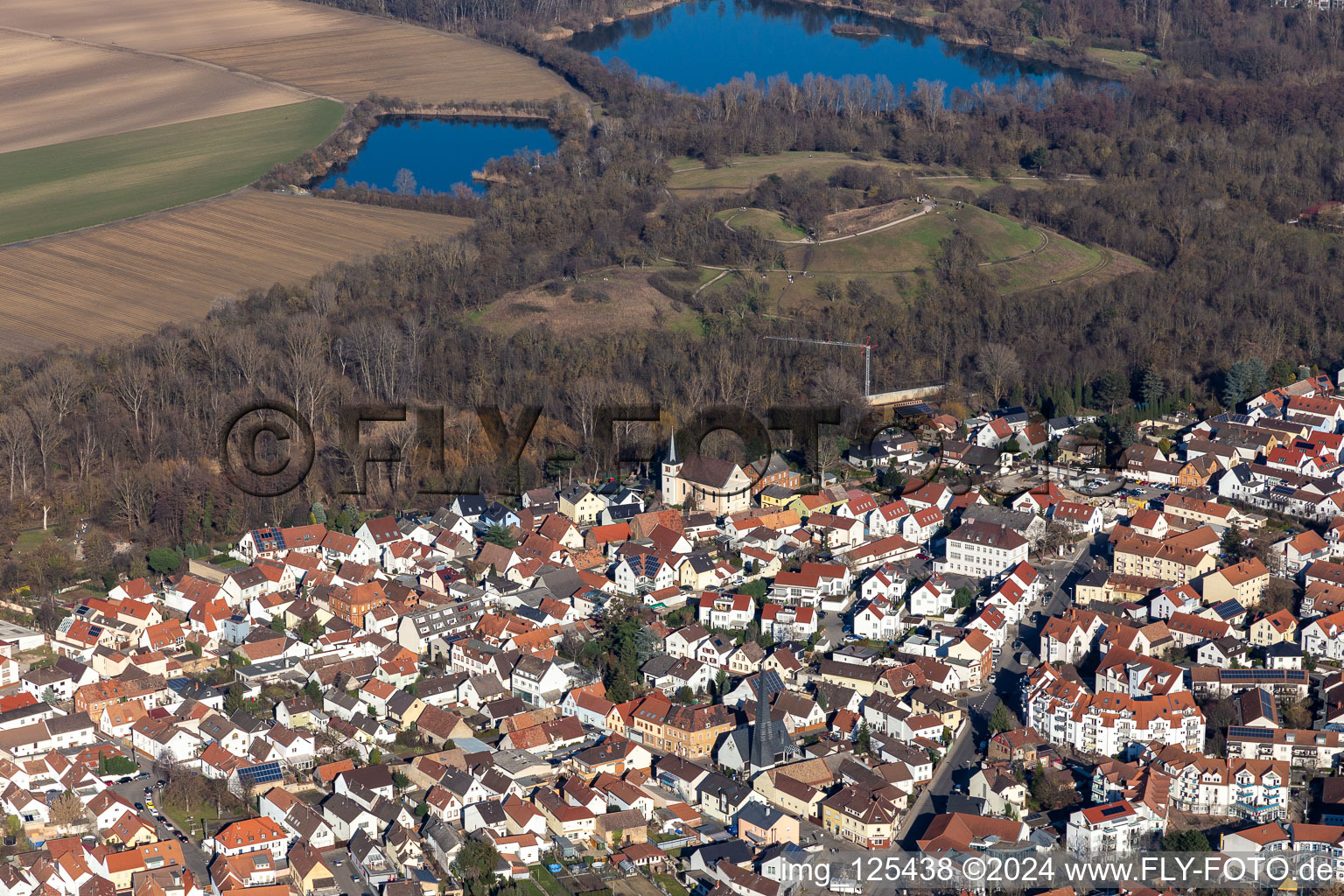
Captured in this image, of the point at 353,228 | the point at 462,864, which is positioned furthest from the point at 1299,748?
the point at 353,228

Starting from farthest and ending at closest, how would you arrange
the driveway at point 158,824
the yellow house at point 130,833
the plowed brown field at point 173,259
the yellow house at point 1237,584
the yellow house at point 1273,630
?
the plowed brown field at point 173,259, the yellow house at point 1237,584, the yellow house at point 1273,630, the yellow house at point 130,833, the driveway at point 158,824

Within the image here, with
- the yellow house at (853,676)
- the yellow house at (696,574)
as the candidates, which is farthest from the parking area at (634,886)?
the yellow house at (696,574)

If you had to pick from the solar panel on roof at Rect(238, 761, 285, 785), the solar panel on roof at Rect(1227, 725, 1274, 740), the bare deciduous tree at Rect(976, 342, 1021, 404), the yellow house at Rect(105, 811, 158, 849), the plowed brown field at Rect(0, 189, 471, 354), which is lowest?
the solar panel on roof at Rect(238, 761, 285, 785)

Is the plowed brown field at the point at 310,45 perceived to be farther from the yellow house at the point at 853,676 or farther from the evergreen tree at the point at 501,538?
the yellow house at the point at 853,676

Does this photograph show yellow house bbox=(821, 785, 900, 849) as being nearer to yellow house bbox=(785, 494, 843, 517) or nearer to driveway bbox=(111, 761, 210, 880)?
driveway bbox=(111, 761, 210, 880)

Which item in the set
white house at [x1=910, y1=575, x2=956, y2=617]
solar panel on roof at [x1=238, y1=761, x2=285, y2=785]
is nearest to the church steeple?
white house at [x1=910, y1=575, x2=956, y2=617]

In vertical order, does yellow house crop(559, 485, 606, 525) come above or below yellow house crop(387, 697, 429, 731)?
above

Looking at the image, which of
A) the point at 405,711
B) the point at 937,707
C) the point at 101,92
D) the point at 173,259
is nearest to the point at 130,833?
the point at 405,711
